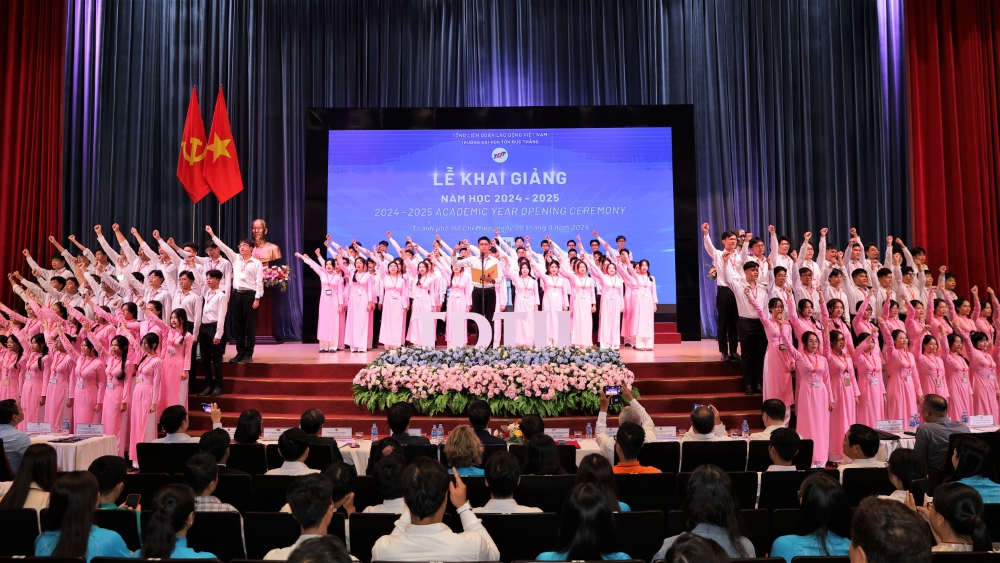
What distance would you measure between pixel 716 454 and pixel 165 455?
11.8 feet

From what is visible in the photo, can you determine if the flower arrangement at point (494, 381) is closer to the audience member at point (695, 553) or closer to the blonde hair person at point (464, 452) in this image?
the blonde hair person at point (464, 452)

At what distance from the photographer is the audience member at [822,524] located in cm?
311

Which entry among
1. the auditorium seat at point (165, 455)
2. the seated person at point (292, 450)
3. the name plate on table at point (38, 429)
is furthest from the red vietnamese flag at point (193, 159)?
the seated person at point (292, 450)

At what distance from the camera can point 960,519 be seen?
10.0ft

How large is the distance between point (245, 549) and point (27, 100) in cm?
1138

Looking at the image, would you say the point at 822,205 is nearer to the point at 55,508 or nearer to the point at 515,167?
the point at 515,167

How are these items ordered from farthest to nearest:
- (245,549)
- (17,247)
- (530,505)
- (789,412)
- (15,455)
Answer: (17,247), (789,412), (15,455), (530,505), (245,549)

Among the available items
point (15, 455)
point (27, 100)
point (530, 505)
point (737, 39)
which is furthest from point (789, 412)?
point (27, 100)

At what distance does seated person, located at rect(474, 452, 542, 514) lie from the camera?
3574 millimetres

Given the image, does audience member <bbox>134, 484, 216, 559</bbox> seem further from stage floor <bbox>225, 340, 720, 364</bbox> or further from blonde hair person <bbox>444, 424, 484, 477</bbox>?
stage floor <bbox>225, 340, 720, 364</bbox>

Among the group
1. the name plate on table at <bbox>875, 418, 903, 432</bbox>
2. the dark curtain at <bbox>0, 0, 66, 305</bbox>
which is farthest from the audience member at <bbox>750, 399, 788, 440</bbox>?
the dark curtain at <bbox>0, 0, 66, 305</bbox>

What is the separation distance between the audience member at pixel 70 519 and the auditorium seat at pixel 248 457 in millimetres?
1852

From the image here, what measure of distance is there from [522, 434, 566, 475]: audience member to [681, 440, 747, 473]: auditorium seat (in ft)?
3.76

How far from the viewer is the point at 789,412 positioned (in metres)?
7.94
